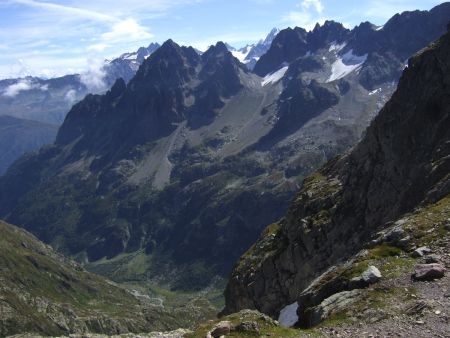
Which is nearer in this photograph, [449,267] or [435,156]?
[449,267]

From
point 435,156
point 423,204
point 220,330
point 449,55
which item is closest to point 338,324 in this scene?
point 220,330

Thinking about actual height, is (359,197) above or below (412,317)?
below

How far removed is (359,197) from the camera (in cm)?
9356

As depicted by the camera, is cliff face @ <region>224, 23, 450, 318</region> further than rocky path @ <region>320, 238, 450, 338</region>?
Yes

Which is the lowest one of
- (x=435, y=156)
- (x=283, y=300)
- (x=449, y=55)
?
(x=283, y=300)

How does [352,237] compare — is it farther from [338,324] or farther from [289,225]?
[338,324]

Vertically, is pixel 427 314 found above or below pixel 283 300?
above

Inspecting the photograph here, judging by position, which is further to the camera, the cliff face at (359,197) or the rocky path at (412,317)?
the cliff face at (359,197)

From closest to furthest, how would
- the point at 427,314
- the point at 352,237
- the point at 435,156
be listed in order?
the point at 427,314, the point at 435,156, the point at 352,237

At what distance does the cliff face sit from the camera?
85500 millimetres

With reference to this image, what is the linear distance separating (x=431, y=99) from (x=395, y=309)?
2593 inches

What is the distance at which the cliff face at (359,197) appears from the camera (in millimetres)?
85500

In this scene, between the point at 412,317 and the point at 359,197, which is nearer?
the point at 412,317

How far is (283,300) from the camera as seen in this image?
296ft
